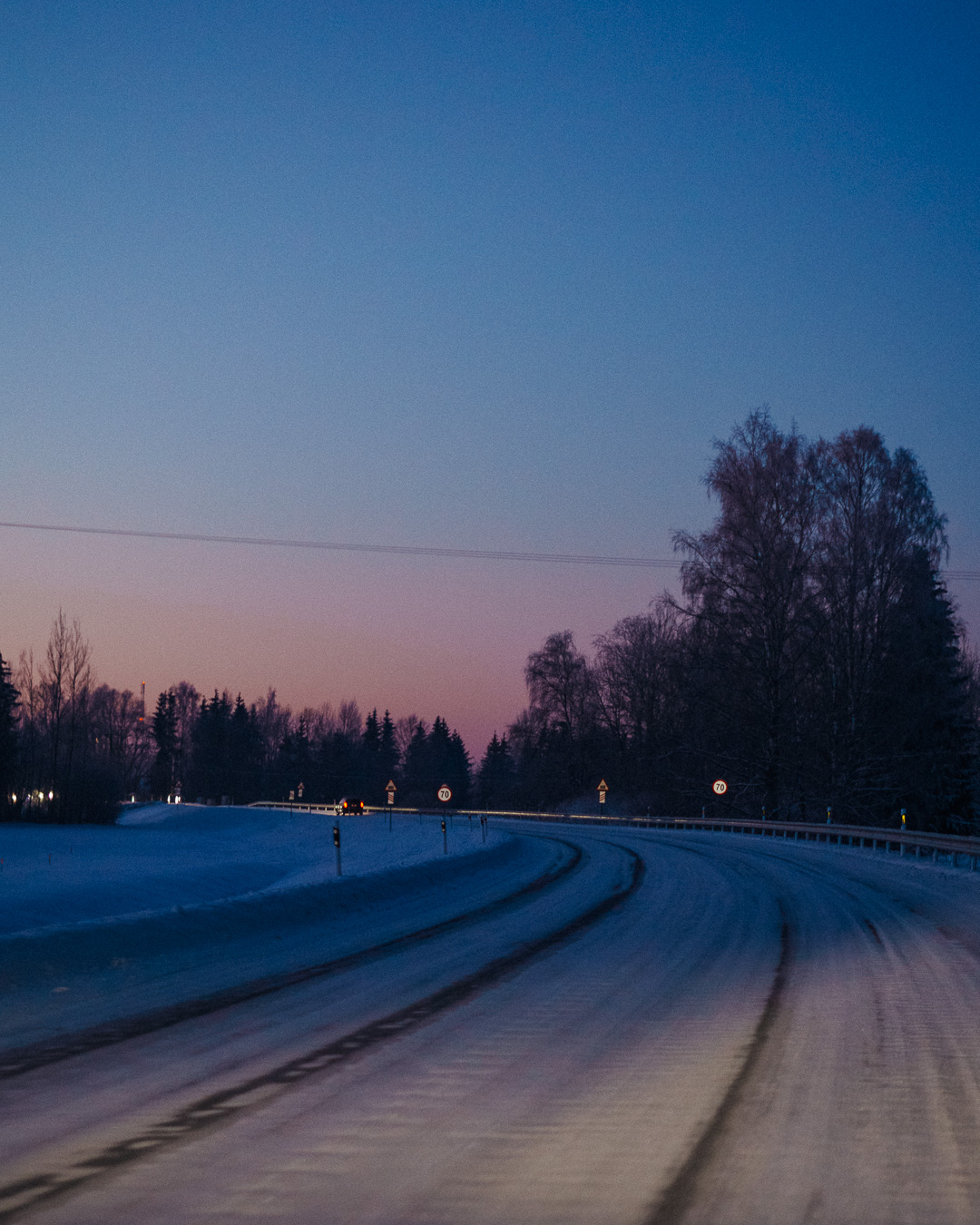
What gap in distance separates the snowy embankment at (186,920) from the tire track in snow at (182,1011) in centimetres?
18

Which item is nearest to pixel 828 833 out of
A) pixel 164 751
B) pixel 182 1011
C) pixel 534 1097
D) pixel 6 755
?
pixel 182 1011

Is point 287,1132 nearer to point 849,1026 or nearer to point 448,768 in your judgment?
point 849,1026

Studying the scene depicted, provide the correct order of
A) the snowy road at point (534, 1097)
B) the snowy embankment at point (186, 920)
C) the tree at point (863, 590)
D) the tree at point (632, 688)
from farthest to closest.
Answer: the tree at point (632, 688), the tree at point (863, 590), the snowy embankment at point (186, 920), the snowy road at point (534, 1097)

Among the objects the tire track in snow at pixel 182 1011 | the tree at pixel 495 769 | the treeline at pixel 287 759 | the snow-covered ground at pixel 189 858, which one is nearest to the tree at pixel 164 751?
the treeline at pixel 287 759

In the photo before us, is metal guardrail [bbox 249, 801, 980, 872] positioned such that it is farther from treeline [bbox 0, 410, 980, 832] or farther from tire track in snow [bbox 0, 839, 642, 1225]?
tire track in snow [bbox 0, 839, 642, 1225]

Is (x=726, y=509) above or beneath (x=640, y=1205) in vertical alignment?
above

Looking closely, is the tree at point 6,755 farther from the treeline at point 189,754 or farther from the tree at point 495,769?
the tree at point 495,769

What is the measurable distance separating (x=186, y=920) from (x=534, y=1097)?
25.8 feet

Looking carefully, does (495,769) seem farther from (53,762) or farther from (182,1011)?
(182,1011)

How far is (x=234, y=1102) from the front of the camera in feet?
19.0

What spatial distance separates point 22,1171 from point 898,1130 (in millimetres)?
3924

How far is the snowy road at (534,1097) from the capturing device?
444 centimetres

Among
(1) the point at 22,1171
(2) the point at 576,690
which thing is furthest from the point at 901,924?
(2) the point at 576,690

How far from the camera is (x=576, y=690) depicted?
9106 centimetres
